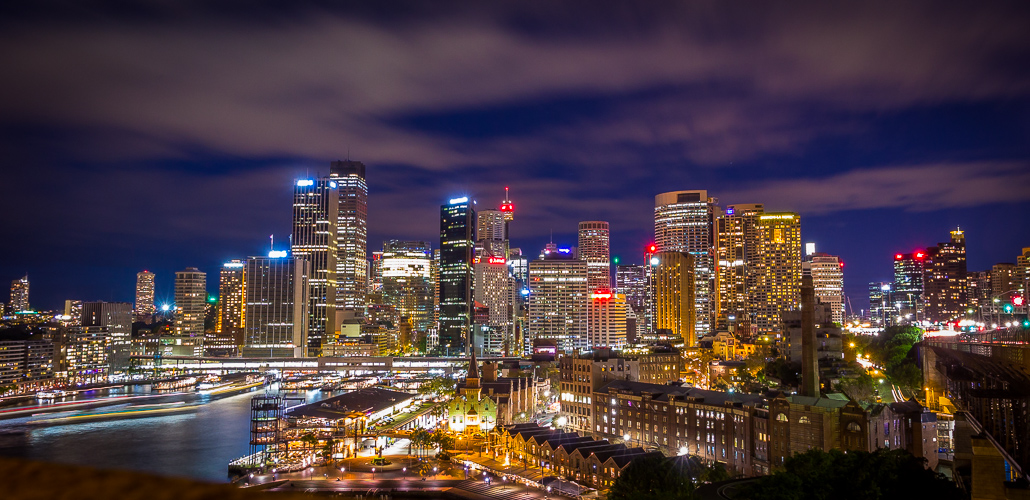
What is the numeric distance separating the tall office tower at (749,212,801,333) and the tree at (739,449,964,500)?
65113 millimetres

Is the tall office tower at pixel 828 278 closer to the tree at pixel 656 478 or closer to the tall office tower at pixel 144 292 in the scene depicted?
the tree at pixel 656 478

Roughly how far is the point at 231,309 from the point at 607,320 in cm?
6738

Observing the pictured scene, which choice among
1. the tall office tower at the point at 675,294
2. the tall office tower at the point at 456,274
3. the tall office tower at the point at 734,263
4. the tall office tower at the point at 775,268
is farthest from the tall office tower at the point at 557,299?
the tall office tower at the point at 775,268

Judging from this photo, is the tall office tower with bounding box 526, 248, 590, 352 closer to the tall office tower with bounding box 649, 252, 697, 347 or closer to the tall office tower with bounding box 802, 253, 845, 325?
the tall office tower with bounding box 649, 252, 697, 347

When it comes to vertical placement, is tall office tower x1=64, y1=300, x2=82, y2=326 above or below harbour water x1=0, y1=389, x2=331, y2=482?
above

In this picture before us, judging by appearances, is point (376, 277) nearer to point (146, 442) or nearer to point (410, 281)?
point (410, 281)

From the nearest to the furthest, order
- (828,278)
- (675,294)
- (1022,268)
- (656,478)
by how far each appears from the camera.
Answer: (656,478), (1022,268), (675,294), (828,278)

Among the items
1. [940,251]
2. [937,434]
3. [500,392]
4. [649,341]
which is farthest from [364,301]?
[937,434]

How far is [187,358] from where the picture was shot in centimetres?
8188

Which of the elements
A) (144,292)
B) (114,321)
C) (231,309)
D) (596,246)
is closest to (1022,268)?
(596,246)

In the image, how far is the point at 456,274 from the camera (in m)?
106

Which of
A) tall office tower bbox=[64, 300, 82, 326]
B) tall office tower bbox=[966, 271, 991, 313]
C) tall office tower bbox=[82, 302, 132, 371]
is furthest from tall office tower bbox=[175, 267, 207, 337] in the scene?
tall office tower bbox=[966, 271, 991, 313]

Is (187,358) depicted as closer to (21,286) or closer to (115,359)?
(115,359)

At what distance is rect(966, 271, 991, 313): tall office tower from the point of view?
7100 centimetres
